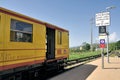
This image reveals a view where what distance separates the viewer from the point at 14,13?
10.4 m

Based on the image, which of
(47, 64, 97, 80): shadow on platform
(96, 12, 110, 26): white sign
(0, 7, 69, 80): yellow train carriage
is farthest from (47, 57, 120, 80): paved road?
(96, 12, 110, 26): white sign

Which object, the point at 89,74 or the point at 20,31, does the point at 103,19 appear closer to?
the point at 89,74

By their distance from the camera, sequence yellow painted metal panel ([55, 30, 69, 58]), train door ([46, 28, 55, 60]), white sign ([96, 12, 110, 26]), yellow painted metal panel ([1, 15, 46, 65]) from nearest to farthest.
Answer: yellow painted metal panel ([1, 15, 46, 65]), train door ([46, 28, 55, 60]), yellow painted metal panel ([55, 30, 69, 58]), white sign ([96, 12, 110, 26])

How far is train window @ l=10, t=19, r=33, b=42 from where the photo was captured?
10289mm

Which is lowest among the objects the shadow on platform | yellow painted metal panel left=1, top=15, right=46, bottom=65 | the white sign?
the shadow on platform

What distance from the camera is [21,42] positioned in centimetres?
1096

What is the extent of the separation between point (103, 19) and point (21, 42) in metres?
13.3

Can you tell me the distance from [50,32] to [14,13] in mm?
6099

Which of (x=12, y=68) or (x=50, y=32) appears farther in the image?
(x=50, y=32)

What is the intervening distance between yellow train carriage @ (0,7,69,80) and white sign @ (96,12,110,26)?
776 cm

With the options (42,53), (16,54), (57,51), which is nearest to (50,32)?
(57,51)

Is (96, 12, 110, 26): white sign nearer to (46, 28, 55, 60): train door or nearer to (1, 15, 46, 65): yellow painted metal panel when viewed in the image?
(46, 28, 55, 60): train door

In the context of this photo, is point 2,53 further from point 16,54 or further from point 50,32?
point 50,32

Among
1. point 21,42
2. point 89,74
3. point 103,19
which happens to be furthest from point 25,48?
point 103,19
